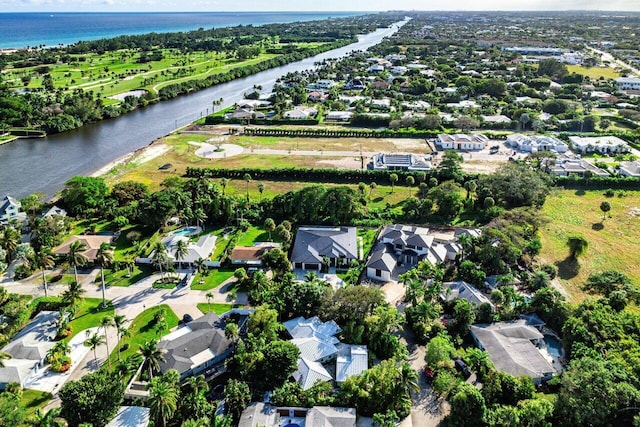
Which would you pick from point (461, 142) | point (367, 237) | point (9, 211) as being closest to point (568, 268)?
point (367, 237)

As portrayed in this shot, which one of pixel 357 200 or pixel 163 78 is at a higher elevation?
pixel 163 78

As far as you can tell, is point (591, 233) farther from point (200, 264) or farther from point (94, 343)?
point (94, 343)

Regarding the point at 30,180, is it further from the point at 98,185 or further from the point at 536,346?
the point at 536,346

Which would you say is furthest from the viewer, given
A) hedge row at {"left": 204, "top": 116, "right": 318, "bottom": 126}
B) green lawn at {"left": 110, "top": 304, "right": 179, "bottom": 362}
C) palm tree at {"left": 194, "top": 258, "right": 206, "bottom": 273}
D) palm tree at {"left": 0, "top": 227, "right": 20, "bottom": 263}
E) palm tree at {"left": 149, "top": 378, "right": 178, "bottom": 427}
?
hedge row at {"left": 204, "top": 116, "right": 318, "bottom": 126}

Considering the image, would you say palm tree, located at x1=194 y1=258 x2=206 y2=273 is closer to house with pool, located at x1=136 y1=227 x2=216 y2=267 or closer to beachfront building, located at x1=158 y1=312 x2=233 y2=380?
house with pool, located at x1=136 y1=227 x2=216 y2=267

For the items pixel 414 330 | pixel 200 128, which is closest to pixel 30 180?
pixel 200 128

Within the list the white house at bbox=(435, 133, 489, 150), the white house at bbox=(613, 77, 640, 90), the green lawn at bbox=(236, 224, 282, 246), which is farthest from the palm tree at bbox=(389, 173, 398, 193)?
the white house at bbox=(613, 77, 640, 90)
